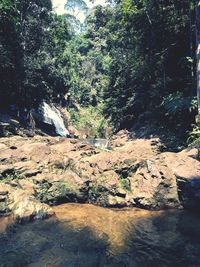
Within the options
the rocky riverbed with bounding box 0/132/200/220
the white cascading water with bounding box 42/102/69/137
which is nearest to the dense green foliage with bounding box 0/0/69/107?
the white cascading water with bounding box 42/102/69/137

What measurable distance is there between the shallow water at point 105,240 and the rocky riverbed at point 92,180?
62 centimetres

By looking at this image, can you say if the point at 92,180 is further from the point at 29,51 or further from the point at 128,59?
the point at 29,51

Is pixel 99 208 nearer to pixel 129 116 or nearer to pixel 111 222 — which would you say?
pixel 111 222

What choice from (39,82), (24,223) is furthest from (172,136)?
(39,82)

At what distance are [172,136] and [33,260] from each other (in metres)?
12.8

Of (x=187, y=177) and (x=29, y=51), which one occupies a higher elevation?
Result: (x=29, y=51)

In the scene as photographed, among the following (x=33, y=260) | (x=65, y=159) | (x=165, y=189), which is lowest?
(x=33, y=260)

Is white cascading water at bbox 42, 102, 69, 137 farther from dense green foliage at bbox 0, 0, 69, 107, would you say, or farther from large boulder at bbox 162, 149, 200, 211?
large boulder at bbox 162, 149, 200, 211

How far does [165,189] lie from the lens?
10.5 meters

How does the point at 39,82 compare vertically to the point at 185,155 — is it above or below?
above

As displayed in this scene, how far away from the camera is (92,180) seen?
1129 centimetres

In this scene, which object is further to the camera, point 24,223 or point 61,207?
point 61,207

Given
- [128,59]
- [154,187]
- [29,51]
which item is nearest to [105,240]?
[154,187]

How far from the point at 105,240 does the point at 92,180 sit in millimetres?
3897
